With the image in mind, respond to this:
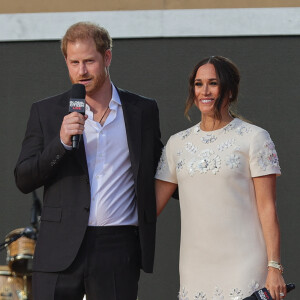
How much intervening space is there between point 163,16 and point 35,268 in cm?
330

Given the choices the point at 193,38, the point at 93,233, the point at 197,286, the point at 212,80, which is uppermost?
A: the point at 193,38

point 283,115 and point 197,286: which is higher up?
point 283,115

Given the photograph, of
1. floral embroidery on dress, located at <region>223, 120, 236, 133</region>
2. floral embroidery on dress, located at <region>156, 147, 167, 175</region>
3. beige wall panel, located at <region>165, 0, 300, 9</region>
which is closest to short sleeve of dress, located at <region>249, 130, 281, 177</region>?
floral embroidery on dress, located at <region>223, 120, 236, 133</region>

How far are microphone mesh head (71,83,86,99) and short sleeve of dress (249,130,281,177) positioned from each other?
78 cm

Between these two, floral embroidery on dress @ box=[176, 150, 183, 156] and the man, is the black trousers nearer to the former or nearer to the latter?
the man

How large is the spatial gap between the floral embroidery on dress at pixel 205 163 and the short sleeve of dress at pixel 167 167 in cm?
16

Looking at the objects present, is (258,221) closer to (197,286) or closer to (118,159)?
(197,286)

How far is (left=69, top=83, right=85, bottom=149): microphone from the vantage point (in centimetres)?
325

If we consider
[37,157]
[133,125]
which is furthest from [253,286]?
[37,157]

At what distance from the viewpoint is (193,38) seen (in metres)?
6.38

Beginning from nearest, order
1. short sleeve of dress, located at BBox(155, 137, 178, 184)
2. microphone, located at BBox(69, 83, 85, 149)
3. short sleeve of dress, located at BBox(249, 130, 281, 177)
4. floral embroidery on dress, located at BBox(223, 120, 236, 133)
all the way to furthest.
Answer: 1. microphone, located at BBox(69, 83, 85, 149)
2. short sleeve of dress, located at BBox(249, 130, 281, 177)
3. floral embroidery on dress, located at BBox(223, 120, 236, 133)
4. short sleeve of dress, located at BBox(155, 137, 178, 184)

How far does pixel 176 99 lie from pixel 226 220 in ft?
9.84

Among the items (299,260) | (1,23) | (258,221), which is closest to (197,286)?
(258,221)

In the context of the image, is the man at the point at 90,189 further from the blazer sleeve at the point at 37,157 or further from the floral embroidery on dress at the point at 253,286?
the floral embroidery on dress at the point at 253,286
